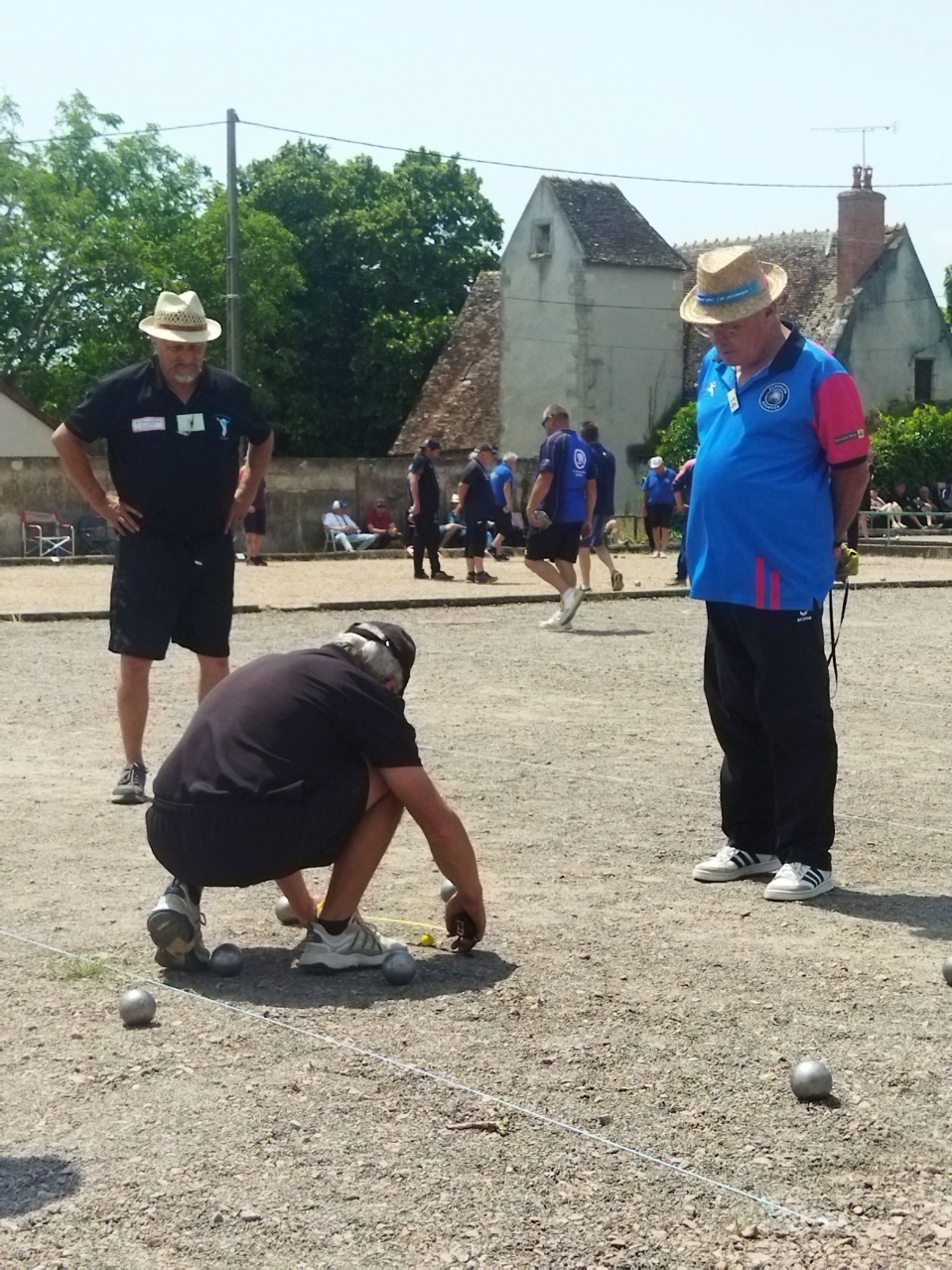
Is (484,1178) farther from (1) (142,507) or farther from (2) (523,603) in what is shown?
(2) (523,603)

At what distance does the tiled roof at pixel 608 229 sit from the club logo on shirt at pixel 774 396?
158ft

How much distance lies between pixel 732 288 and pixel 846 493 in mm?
786

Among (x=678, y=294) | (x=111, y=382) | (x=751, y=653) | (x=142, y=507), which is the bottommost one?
(x=751, y=653)

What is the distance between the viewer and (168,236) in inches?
2771

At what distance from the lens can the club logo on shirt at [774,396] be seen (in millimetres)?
6281

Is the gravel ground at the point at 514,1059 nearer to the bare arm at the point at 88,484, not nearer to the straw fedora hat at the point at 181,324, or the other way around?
the bare arm at the point at 88,484

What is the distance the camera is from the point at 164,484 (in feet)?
26.3

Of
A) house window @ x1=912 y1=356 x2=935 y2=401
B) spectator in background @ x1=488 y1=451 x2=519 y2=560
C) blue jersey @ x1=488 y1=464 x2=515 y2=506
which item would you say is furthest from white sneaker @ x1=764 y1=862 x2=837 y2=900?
house window @ x1=912 y1=356 x2=935 y2=401

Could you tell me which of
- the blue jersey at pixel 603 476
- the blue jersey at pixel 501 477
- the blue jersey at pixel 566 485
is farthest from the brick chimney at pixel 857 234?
the blue jersey at pixel 566 485

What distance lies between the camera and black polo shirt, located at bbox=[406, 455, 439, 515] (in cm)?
2431

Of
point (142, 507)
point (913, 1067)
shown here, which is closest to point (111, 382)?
point (142, 507)

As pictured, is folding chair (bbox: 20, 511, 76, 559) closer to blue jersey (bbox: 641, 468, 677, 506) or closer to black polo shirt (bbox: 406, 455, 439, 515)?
→ blue jersey (bbox: 641, 468, 677, 506)

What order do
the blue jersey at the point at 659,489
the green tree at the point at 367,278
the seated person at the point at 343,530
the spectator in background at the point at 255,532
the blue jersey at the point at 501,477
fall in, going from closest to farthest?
the spectator in background at the point at 255,532 → the blue jersey at the point at 501,477 → the blue jersey at the point at 659,489 → the seated person at the point at 343,530 → the green tree at the point at 367,278

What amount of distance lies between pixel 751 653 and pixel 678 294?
49.5 m
